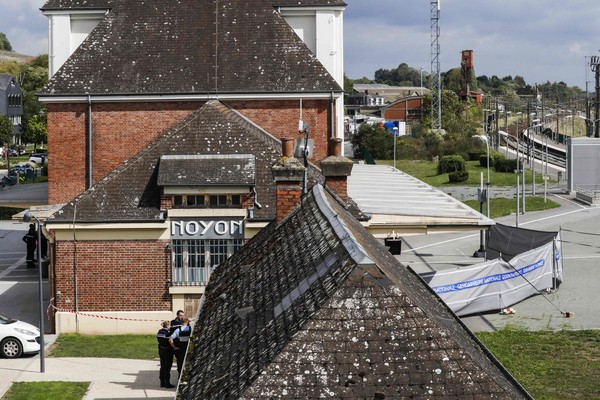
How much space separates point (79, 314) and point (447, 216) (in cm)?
981

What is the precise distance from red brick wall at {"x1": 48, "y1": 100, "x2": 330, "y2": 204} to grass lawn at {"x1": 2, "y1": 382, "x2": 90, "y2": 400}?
14.2m

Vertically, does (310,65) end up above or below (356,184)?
above

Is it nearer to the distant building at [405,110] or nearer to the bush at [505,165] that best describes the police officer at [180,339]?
the bush at [505,165]

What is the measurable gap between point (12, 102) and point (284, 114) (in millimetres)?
93554

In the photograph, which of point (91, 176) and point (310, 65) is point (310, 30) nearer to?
point (310, 65)

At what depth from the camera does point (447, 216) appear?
3083 centimetres

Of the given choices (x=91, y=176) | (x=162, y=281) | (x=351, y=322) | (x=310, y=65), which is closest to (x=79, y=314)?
(x=162, y=281)

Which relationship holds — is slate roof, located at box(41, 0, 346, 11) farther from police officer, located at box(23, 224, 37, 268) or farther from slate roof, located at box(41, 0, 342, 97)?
police officer, located at box(23, 224, 37, 268)

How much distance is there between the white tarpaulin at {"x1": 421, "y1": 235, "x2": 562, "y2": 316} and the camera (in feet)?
96.2

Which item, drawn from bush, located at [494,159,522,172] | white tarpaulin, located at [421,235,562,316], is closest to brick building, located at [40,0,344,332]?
white tarpaulin, located at [421,235,562,316]

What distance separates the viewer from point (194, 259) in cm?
2877

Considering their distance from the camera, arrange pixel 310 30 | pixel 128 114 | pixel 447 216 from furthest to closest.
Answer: pixel 310 30
pixel 128 114
pixel 447 216

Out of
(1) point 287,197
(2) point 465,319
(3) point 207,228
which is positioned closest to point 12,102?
(3) point 207,228

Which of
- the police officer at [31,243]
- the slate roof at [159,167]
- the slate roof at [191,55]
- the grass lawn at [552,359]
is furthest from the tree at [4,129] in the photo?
the grass lawn at [552,359]
